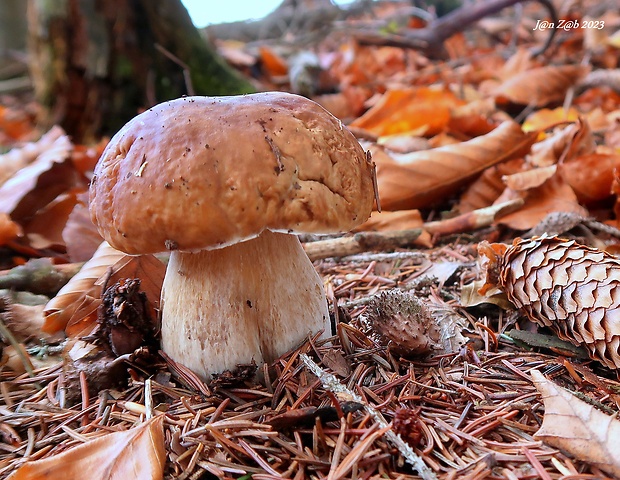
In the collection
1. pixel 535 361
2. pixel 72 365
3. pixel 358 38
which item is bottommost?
pixel 535 361

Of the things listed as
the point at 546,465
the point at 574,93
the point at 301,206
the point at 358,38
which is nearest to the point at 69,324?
the point at 301,206

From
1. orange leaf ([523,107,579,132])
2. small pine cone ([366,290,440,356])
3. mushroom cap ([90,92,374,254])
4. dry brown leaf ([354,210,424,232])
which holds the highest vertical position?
mushroom cap ([90,92,374,254])

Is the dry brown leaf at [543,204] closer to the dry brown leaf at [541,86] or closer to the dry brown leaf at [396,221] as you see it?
the dry brown leaf at [396,221]

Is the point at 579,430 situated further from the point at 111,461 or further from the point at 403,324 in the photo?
the point at 111,461

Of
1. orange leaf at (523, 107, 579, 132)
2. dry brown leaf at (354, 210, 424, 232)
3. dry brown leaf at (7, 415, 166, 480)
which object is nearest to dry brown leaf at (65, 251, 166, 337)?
dry brown leaf at (7, 415, 166, 480)

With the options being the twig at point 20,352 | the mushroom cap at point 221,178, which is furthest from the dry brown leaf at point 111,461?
the twig at point 20,352

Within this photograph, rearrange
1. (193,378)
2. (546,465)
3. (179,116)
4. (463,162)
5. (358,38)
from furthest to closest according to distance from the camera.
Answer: (358,38)
(463,162)
(193,378)
(179,116)
(546,465)

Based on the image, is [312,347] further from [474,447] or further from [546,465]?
[546,465]

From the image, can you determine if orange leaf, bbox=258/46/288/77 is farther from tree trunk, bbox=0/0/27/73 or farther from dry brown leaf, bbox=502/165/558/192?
dry brown leaf, bbox=502/165/558/192
